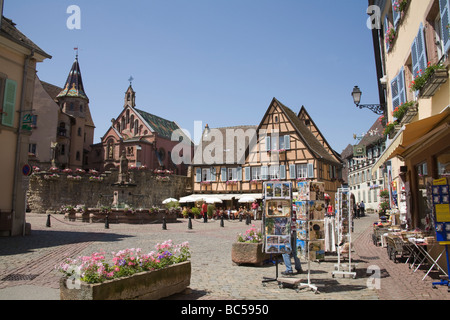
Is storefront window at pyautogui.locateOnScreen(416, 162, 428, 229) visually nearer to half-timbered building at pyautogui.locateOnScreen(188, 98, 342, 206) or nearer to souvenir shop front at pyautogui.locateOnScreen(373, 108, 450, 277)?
souvenir shop front at pyautogui.locateOnScreen(373, 108, 450, 277)

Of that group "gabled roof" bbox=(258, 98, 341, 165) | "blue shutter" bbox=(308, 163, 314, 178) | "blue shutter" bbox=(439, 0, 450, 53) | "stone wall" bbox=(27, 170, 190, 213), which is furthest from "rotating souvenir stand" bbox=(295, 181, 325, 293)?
"gabled roof" bbox=(258, 98, 341, 165)

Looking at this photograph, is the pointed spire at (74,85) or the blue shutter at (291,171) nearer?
the blue shutter at (291,171)

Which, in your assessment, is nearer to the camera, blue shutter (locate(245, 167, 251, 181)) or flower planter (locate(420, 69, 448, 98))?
flower planter (locate(420, 69, 448, 98))

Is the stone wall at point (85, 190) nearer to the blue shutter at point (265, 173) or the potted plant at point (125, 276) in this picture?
the blue shutter at point (265, 173)

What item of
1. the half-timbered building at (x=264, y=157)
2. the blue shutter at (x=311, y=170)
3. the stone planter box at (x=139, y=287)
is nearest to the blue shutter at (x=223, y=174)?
the half-timbered building at (x=264, y=157)

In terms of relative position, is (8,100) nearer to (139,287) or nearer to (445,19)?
(139,287)

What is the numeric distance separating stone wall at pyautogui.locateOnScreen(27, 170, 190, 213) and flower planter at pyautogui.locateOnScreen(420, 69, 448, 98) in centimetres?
2600

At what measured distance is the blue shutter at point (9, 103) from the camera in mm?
13484

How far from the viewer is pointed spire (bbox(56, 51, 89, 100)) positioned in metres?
48.2

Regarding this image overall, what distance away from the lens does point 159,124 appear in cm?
5678

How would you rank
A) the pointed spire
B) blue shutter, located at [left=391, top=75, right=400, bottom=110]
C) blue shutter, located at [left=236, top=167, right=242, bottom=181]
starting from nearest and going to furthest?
blue shutter, located at [left=391, top=75, right=400, bottom=110] → blue shutter, located at [left=236, top=167, right=242, bottom=181] → the pointed spire

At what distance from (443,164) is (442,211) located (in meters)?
1.83

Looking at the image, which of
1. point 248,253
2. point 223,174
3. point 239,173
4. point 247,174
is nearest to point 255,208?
point 247,174

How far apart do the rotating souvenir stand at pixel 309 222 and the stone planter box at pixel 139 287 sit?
7.53 feet
